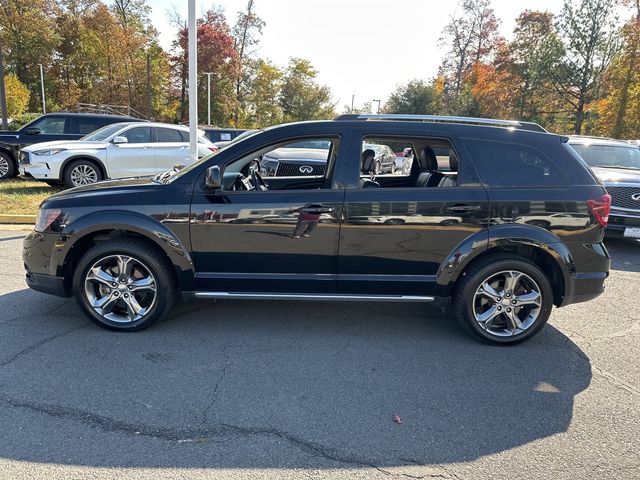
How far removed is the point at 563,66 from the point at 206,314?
95.6 ft

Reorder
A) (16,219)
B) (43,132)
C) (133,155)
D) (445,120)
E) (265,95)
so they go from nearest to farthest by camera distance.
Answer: (445,120)
(16,219)
(133,155)
(43,132)
(265,95)

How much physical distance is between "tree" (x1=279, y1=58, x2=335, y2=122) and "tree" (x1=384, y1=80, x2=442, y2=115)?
7234mm

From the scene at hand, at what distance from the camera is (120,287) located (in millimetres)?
3873

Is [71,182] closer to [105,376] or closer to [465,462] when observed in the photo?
[105,376]

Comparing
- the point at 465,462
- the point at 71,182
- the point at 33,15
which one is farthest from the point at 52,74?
the point at 465,462

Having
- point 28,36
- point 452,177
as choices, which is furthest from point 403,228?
point 28,36

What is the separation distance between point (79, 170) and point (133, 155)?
1177mm

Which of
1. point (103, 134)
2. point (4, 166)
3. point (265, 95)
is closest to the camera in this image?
point (103, 134)

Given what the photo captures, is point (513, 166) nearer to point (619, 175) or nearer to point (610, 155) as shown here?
point (619, 175)

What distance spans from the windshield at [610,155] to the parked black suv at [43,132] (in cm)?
1176

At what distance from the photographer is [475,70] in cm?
4581

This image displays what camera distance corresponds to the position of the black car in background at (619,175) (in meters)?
7.23

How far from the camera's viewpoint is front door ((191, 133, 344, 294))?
3.75 metres

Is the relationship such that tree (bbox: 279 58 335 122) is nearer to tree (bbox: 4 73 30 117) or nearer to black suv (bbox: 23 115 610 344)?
tree (bbox: 4 73 30 117)
